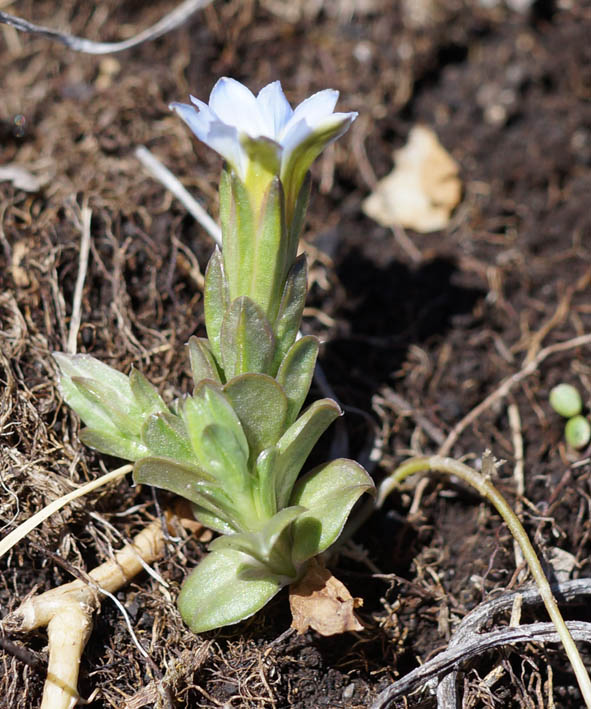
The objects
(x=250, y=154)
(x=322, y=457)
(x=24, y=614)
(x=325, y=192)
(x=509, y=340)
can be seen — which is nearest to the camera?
(x=250, y=154)

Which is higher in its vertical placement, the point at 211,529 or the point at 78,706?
the point at 211,529

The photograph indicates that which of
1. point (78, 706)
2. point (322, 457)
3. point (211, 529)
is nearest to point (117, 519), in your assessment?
point (211, 529)

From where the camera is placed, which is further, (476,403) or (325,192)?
(325,192)

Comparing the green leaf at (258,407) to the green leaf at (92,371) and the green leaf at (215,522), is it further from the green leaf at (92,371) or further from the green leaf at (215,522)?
the green leaf at (92,371)

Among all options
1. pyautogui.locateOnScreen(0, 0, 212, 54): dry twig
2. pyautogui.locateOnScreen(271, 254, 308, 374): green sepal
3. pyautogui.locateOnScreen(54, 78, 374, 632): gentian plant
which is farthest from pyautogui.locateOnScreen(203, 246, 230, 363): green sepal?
pyautogui.locateOnScreen(0, 0, 212, 54): dry twig

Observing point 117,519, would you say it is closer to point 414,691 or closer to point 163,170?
point 414,691

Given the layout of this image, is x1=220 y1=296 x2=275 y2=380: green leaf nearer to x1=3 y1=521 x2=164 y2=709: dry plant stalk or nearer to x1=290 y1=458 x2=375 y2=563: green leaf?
x1=290 y1=458 x2=375 y2=563: green leaf

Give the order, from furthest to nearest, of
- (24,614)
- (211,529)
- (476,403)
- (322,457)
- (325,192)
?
(325,192), (476,403), (322,457), (211,529), (24,614)
